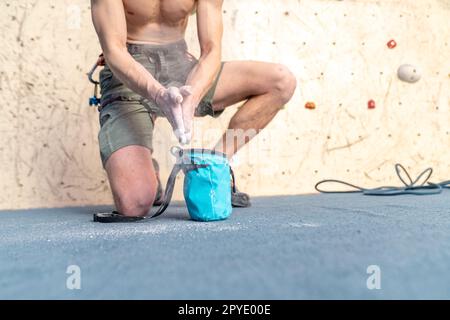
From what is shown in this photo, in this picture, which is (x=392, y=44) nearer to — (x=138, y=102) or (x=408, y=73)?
(x=408, y=73)

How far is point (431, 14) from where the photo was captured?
6.45 ft

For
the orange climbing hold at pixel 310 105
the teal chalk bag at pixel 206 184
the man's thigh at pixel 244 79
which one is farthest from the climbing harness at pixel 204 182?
the orange climbing hold at pixel 310 105

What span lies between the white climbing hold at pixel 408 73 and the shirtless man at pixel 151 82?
34.6 inches

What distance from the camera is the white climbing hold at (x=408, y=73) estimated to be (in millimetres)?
1908

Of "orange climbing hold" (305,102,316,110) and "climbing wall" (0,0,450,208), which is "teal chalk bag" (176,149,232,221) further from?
"orange climbing hold" (305,102,316,110)

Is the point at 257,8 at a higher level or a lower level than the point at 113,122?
higher

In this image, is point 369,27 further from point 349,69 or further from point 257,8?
point 257,8

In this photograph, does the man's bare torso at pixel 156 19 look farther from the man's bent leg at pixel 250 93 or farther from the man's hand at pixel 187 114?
the man's hand at pixel 187 114

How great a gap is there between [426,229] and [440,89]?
149 cm

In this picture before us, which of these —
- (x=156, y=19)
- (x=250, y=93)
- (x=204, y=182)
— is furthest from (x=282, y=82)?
(x=204, y=182)

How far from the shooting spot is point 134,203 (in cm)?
106
